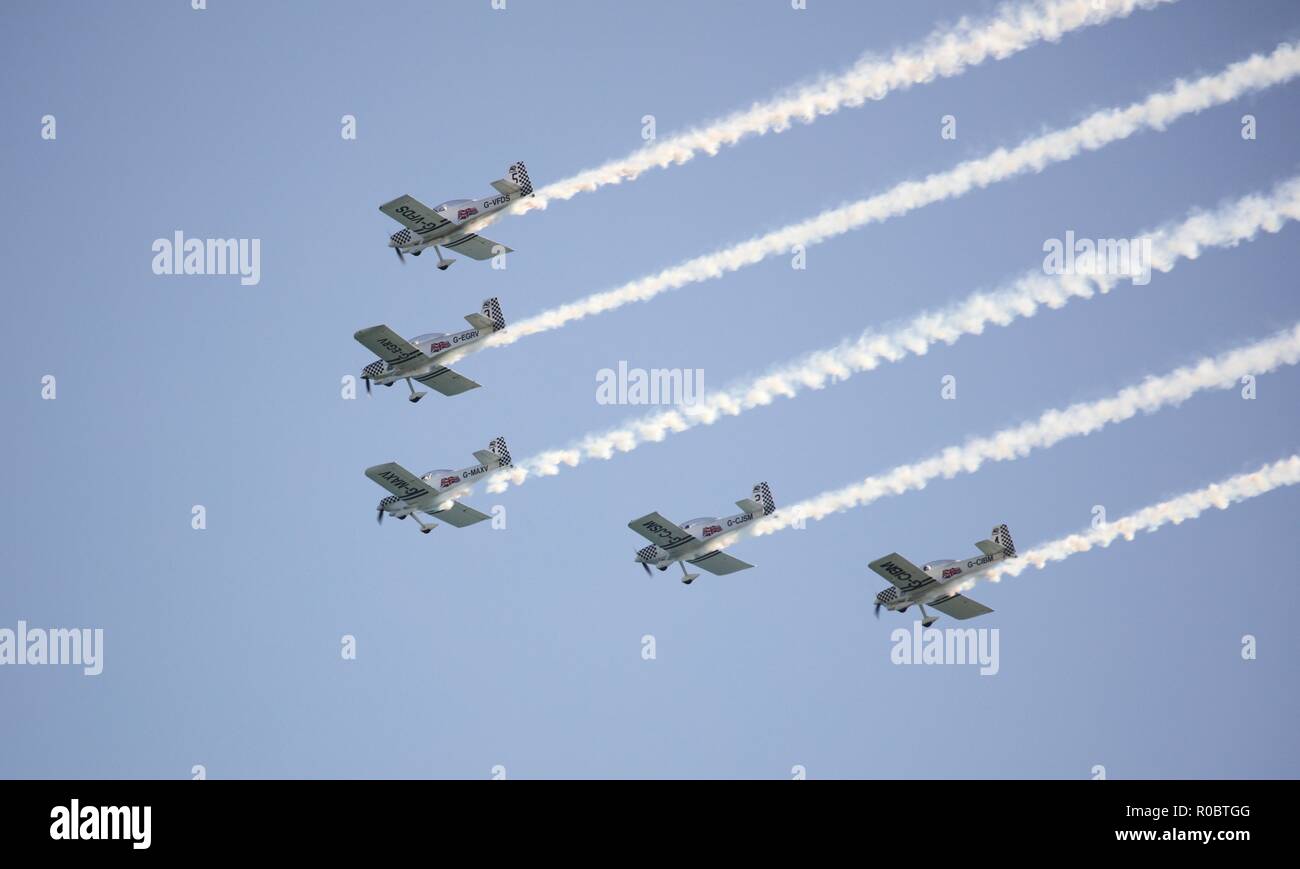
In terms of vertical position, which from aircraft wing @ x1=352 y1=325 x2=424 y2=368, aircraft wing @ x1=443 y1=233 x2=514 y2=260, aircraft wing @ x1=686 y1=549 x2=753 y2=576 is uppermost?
aircraft wing @ x1=443 y1=233 x2=514 y2=260

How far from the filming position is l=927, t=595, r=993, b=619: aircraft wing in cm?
7688

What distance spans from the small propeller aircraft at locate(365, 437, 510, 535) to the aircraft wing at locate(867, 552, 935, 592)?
13.1 meters

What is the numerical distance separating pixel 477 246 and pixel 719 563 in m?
13.3

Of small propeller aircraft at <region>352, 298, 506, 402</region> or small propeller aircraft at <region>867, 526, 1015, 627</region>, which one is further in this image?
small propeller aircraft at <region>352, 298, 506, 402</region>

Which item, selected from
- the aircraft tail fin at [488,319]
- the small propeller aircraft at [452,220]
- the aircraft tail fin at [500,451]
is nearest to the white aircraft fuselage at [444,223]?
the small propeller aircraft at [452,220]

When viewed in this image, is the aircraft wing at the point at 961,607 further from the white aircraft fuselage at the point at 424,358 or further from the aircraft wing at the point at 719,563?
the white aircraft fuselage at the point at 424,358

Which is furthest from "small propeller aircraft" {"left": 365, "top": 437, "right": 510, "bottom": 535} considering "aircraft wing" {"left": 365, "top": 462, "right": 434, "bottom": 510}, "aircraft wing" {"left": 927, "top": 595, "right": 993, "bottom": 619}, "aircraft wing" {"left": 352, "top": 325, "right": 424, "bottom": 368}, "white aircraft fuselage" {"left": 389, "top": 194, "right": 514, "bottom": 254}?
"aircraft wing" {"left": 927, "top": 595, "right": 993, "bottom": 619}

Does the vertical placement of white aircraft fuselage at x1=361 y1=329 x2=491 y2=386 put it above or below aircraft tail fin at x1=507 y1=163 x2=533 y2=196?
below

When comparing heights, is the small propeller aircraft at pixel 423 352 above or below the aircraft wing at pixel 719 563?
above

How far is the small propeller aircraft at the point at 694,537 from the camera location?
3009 inches

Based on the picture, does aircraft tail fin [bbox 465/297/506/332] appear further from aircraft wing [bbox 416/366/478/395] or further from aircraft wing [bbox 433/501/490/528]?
aircraft wing [bbox 433/501/490/528]

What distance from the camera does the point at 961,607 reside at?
77.3 m

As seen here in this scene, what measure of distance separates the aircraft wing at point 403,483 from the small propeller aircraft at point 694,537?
24.9ft
